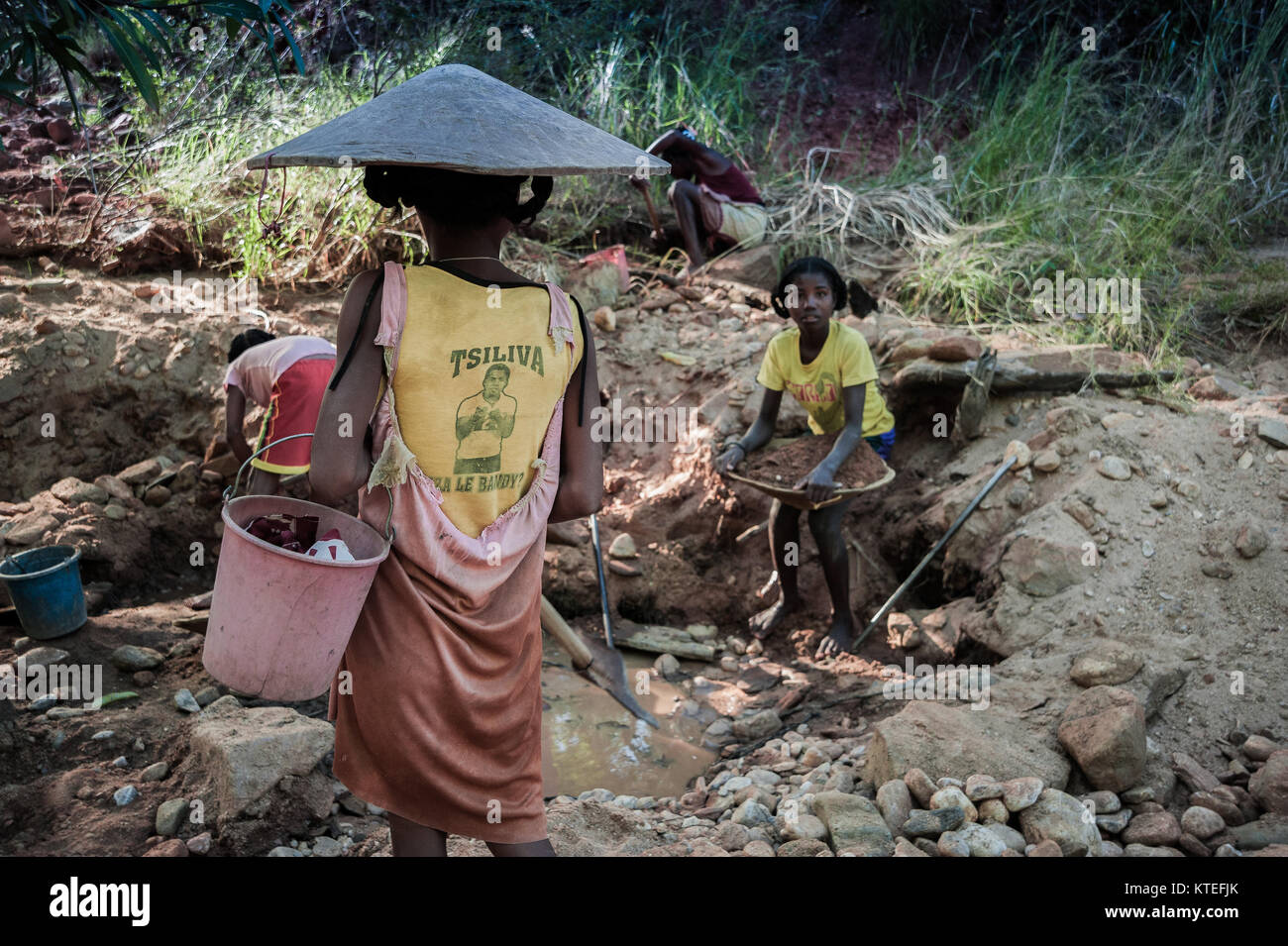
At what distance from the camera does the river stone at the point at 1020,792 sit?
2609 millimetres

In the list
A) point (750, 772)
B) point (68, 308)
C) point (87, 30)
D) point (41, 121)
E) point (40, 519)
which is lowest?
point (750, 772)

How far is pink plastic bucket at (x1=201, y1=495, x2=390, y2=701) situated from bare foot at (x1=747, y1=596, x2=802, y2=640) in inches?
113

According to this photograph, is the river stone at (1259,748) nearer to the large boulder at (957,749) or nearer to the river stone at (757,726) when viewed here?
the large boulder at (957,749)

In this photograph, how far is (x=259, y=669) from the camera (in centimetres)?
177

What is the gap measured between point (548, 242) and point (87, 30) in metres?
3.86

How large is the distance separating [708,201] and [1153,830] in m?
4.43

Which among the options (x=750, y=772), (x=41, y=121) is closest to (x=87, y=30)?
(x=41, y=121)

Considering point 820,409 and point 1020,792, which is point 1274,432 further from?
point 1020,792

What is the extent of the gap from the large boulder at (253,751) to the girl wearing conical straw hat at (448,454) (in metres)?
0.93

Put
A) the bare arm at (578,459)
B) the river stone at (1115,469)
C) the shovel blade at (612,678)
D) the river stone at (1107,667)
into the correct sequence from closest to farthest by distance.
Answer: the bare arm at (578,459) < the river stone at (1107,667) < the shovel blade at (612,678) < the river stone at (1115,469)

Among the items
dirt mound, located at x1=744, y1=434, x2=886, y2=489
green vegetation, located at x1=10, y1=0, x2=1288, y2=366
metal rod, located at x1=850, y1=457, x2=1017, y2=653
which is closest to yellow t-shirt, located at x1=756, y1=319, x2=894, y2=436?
dirt mound, located at x1=744, y1=434, x2=886, y2=489

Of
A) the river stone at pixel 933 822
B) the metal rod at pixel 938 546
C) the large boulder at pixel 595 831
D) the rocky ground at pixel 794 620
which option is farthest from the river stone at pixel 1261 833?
the metal rod at pixel 938 546

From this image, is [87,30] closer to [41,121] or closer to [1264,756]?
[41,121]

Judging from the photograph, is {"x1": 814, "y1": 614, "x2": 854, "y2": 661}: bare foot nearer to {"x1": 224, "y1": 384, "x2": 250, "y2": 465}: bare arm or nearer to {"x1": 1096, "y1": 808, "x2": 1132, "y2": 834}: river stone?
{"x1": 1096, "y1": 808, "x2": 1132, "y2": 834}: river stone
